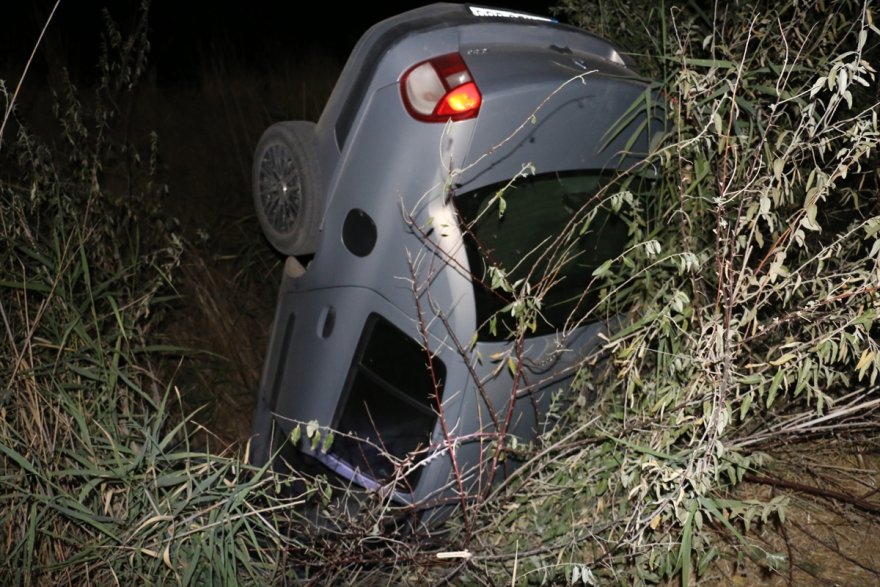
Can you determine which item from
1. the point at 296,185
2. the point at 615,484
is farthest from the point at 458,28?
A: the point at 615,484

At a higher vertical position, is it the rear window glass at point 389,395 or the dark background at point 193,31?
the dark background at point 193,31

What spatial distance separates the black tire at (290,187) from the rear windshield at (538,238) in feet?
2.25

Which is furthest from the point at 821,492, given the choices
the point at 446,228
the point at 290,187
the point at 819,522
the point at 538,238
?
the point at 290,187

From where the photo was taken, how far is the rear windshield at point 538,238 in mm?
3125

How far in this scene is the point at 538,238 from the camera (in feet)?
10.6

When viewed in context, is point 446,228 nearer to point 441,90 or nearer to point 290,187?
point 441,90

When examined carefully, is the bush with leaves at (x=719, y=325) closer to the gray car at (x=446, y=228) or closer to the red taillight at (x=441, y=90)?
the gray car at (x=446, y=228)

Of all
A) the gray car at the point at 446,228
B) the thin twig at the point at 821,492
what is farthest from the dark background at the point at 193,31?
the thin twig at the point at 821,492

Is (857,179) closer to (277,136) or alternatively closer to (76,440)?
(277,136)

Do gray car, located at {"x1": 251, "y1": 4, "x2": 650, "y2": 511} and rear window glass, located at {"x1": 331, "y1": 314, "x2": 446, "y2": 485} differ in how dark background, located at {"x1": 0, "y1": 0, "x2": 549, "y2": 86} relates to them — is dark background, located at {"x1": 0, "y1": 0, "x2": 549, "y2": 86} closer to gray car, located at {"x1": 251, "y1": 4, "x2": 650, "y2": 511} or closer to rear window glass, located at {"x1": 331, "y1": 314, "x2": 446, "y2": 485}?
gray car, located at {"x1": 251, "y1": 4, "x2": 650, "y2": 511}

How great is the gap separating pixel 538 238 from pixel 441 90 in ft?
2.00

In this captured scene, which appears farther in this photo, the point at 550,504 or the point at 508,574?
the point at 550,504

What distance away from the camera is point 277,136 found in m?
3.71

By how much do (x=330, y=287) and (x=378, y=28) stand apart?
0.99 metres
